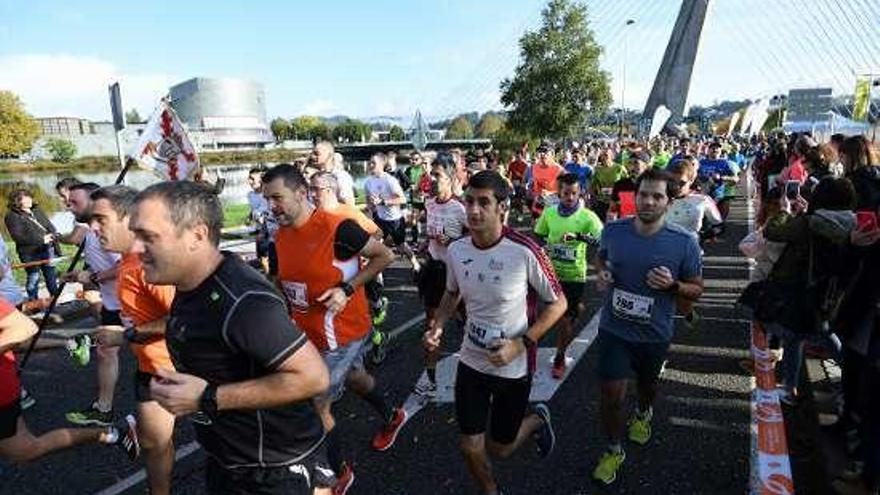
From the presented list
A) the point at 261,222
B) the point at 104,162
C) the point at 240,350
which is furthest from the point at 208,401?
the point at 104,162

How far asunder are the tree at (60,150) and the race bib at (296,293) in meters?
112

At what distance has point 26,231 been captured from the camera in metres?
9.19

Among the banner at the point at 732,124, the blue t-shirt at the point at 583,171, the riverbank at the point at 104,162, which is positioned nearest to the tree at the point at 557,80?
the banner at the point at 732,124

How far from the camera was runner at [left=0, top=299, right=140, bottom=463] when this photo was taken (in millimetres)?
3328

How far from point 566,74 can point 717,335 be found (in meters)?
29.2

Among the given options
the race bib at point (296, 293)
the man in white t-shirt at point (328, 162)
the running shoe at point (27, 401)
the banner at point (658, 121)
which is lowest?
the running shoe at point (27, 401)

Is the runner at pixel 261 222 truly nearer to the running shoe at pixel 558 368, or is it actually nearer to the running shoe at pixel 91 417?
the running shoe at pixel 91 417

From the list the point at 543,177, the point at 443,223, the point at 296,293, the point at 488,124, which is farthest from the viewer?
the point at 488,124

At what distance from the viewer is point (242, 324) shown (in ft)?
6.38

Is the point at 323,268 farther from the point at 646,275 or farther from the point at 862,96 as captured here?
the point at 862,96

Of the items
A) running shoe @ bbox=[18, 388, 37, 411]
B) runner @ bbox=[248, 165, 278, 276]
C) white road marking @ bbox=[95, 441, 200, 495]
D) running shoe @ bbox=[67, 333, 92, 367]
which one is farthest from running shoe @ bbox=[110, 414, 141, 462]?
runner @ bbox=[248, 165, 278, 276]

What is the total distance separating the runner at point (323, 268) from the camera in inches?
147

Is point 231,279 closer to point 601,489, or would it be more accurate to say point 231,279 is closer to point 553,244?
point 601,489

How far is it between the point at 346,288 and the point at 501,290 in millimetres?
1022
